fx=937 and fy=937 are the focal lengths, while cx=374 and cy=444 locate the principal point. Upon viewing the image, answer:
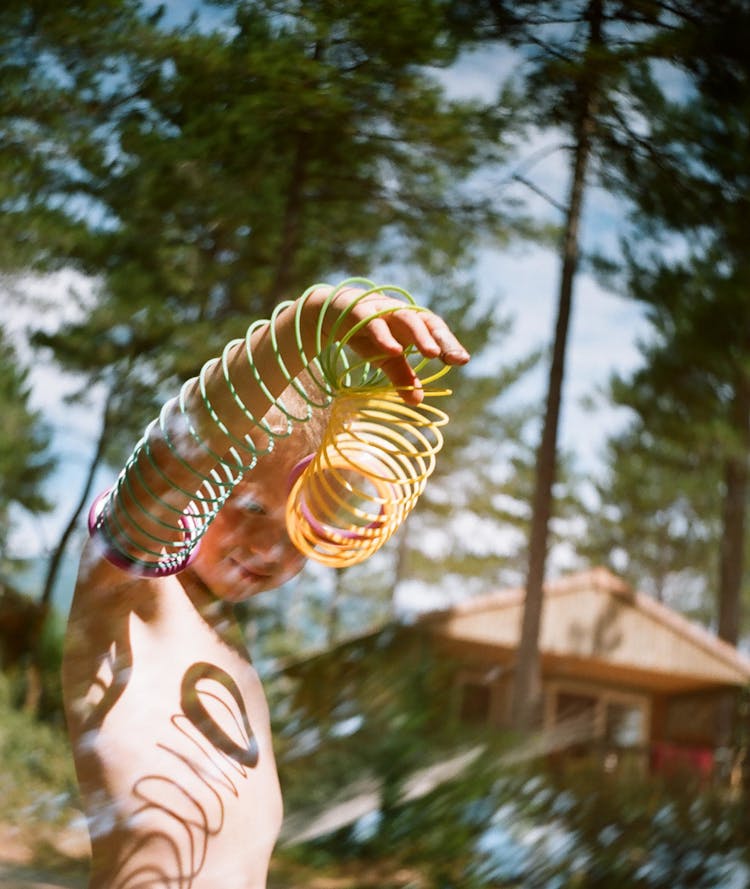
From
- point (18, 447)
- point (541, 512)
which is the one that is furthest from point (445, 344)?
point (541, 512)

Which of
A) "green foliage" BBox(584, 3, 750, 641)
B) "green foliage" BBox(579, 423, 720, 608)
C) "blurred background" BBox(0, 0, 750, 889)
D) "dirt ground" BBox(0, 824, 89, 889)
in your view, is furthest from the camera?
"green foliage" BBox(579, 423, 720, 608)

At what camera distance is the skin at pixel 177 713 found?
15.7 inches

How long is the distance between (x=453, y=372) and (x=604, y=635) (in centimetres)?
68

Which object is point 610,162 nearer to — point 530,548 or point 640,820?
point 530,548

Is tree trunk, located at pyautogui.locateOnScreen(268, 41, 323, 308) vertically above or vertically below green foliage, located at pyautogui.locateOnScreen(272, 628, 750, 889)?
above

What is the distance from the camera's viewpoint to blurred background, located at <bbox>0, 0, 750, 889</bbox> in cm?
81

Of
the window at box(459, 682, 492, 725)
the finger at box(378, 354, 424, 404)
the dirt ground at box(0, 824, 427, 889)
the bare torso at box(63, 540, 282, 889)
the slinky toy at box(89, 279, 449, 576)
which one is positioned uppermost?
the finger at box(378, 354, 424, 404)

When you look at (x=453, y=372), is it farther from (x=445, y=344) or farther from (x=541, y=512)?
(x=445, y=344)

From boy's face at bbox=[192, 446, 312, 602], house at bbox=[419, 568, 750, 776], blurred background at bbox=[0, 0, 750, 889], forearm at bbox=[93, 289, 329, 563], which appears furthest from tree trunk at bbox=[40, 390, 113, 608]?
house at bbox=[419, 568, 750, 776]

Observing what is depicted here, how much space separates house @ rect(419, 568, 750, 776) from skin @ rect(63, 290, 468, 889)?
2.93 feet

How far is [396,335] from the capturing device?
1.10 ft

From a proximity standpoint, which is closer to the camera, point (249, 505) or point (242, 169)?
point (249, 505)

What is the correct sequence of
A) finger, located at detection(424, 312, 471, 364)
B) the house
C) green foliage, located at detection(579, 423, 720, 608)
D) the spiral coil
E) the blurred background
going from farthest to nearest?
green foliage, located at detection(579, 423, 720, 608)
the house
the blurred background
the spiral coil
finger, located at detection(424, 312, 471, 364)

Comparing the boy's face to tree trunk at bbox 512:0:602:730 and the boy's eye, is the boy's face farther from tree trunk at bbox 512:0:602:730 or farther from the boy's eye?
tree trunk at bbox 512:0:602:730
